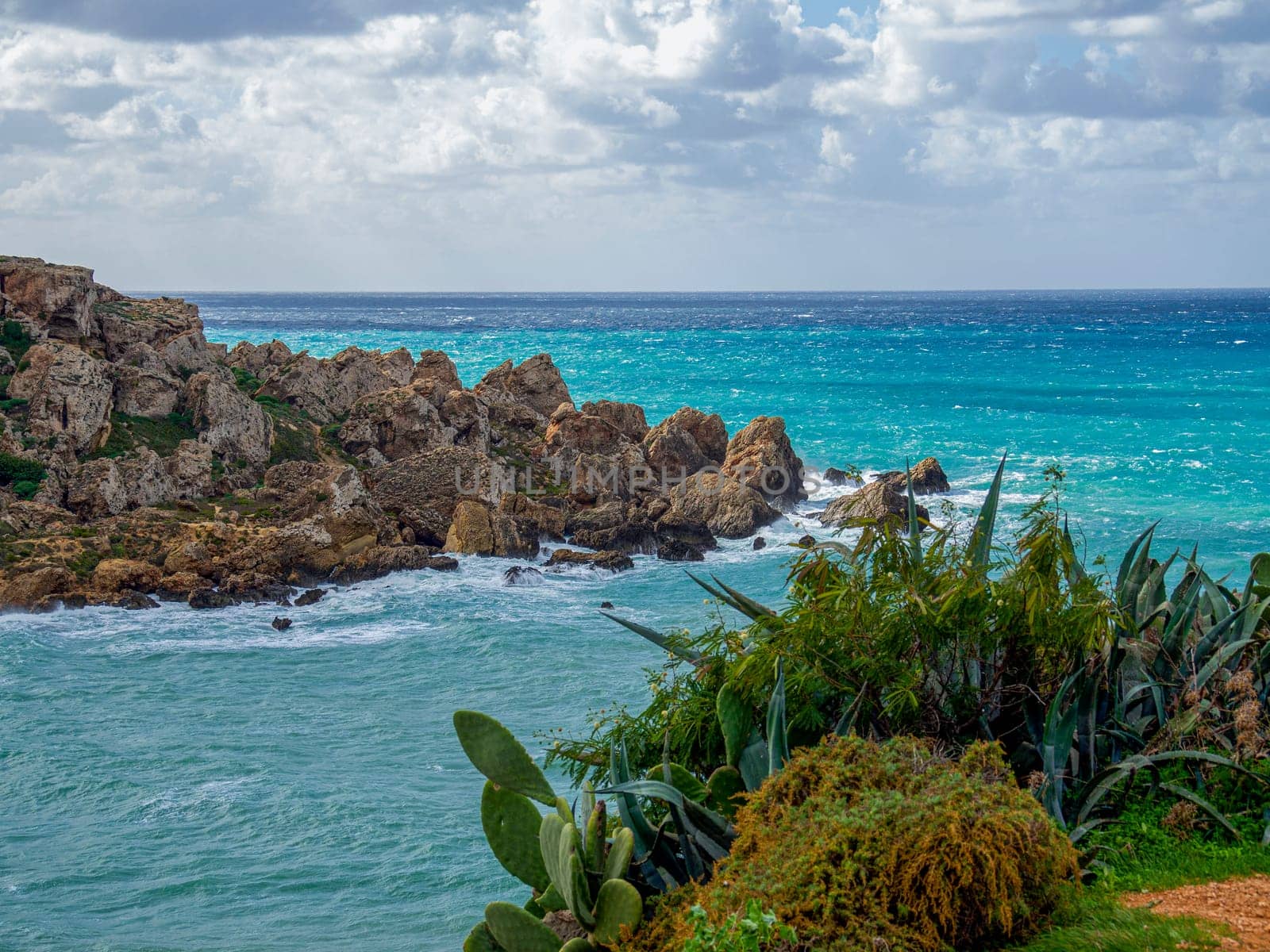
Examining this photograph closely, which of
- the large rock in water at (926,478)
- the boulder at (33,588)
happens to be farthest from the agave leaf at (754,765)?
the large rock in water at (926,478)

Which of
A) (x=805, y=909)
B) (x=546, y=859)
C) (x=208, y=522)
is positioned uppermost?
(x=805, y=909)

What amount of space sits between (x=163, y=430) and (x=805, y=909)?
2996cm

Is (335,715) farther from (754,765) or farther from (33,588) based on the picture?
(754,765)

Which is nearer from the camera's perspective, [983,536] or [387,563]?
[983,536]

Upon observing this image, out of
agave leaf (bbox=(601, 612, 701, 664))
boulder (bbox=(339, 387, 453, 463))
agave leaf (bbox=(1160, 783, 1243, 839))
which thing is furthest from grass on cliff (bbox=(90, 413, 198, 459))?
agave leaf (bbox=(1160, 783, 1243, 839))

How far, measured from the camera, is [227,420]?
1278 inches

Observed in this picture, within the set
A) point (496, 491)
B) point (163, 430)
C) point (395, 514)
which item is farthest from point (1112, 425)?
point (163, 430)

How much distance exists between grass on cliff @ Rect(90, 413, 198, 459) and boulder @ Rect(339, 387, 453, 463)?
A: 538cm

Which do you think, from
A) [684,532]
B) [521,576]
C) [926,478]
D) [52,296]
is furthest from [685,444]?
[52,296]

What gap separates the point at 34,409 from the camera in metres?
28.9

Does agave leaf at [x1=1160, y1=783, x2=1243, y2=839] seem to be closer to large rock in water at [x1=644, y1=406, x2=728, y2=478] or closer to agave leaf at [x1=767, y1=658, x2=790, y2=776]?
agave leaf at [x1=767, y1=658, x2=790, y2=776]

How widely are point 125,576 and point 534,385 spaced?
2236cm

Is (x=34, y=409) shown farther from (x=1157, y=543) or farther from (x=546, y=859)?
(x=1157, y=543)

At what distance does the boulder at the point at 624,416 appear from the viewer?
40031mm
